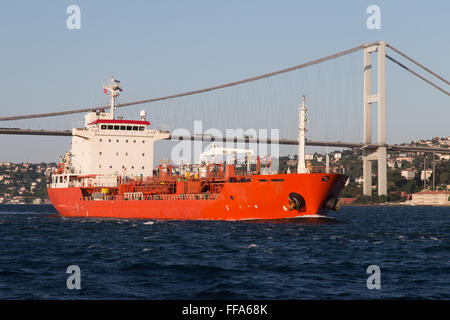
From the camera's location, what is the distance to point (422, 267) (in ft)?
61.8

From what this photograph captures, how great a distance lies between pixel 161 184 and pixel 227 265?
28186 mm

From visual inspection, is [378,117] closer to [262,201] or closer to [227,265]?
[262,201]

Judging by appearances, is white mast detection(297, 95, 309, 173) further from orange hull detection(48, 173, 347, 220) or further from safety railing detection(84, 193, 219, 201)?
safety railing detection(84, 193, 219, 201)

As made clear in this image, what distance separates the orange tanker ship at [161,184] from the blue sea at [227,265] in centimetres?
534

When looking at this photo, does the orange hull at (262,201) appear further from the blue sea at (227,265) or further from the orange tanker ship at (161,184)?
the blue sea at (227,265)

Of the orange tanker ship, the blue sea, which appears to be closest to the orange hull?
the orange tanker ship

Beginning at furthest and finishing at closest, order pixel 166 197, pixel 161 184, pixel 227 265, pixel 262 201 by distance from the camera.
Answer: pixel 161 184 → pixel 166 197 → pixel 262 201 → pixel 227 265

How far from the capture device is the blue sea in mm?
14648

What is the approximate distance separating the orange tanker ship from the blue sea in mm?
5338

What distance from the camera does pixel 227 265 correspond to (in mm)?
19016

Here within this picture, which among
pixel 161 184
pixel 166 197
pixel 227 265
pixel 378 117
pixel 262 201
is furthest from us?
pixel 378 117

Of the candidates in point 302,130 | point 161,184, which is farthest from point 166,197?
point 302,130

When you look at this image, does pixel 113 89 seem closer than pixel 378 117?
Yes

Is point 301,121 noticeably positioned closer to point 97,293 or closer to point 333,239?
point 333,239
